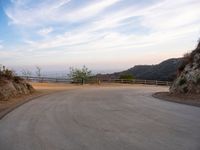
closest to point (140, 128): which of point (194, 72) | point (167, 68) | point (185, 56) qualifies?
point (194, 72)

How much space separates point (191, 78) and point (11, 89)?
1222cm

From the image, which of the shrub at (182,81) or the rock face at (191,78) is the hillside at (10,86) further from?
the shrub at (182,81)

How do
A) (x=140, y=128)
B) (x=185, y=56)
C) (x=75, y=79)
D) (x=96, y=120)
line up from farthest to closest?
(x=75, y=79) < (x=185, y=56) < (x=96, y=120) < (x=140, y=128)

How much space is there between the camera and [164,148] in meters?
7.78

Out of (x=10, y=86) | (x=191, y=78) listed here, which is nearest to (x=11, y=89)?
(x=10, y=86)

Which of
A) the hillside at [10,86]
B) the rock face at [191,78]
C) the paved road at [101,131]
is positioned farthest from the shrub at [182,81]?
the hillside at [10,86]

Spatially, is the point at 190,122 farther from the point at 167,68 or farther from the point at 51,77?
the point at 167,68

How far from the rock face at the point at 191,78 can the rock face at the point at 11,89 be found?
1110cm

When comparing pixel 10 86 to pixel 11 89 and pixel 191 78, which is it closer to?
pixel 11 89

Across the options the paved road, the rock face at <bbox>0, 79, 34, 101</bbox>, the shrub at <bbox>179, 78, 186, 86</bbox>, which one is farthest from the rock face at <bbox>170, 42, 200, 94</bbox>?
the rock face at <bbox>0, 79, 34, 101</bbox>

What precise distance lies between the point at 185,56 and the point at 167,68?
341 feet

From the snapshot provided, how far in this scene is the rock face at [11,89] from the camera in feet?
73.1

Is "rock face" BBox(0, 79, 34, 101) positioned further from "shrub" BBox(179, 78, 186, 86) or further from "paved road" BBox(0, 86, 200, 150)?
"shrub" BBox(179, 78, 186, 86)

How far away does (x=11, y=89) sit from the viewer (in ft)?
78.4
